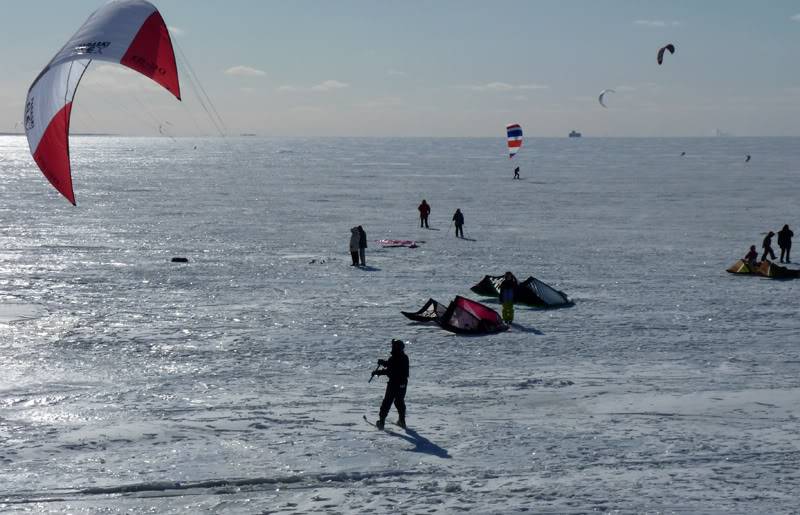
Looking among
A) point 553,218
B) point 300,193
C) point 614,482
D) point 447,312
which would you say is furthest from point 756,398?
point 300,193

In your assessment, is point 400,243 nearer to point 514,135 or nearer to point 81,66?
point 81,66

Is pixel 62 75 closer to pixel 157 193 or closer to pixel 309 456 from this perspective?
pixel 309 456

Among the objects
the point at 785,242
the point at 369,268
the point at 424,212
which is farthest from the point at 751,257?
the point at 424,212

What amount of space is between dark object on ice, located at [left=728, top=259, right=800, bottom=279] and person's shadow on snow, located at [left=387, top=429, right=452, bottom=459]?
13.5m

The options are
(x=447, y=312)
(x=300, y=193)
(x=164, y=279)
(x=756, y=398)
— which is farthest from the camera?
(x=300, y=193)

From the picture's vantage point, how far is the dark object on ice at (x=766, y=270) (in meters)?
20.3

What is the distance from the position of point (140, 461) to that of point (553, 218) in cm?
2682

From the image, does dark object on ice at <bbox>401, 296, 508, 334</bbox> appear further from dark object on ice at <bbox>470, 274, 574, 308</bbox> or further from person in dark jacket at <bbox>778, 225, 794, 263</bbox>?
person in dark jacket at <bbox>778, 225, 794, 263</bbox>

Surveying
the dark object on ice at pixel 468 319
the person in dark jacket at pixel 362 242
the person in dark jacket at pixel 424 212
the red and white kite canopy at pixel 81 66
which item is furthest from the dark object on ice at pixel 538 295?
the person in dark jacket at pixel 424 212

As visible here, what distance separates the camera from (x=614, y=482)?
27.5 ft

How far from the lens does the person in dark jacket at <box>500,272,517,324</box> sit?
603 inches

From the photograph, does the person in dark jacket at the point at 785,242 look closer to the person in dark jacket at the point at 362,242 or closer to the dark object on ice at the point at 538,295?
the dark object on ice at the point at 538,295

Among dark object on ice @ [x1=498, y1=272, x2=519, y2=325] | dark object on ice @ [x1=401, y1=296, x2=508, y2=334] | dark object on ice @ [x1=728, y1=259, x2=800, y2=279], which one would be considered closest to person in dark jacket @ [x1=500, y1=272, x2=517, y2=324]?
dark object on ice @ [x1=498, y1=272, x2=519, y2=325]

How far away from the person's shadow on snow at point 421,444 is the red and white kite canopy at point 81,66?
446 cm
